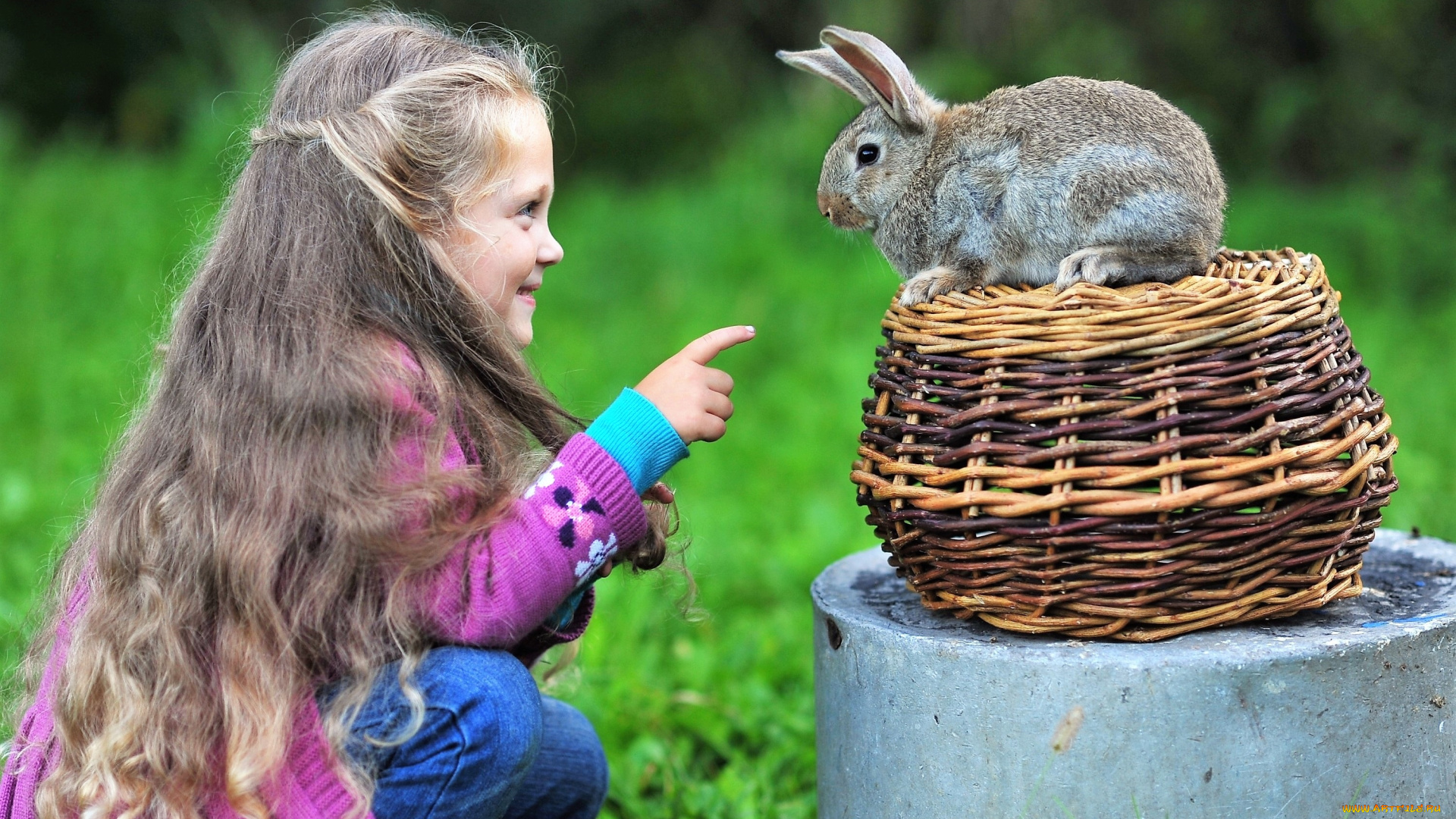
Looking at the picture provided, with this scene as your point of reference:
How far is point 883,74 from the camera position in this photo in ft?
6.81

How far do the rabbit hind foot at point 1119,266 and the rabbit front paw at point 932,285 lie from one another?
150mm

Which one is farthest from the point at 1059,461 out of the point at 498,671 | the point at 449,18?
the point at 449,18

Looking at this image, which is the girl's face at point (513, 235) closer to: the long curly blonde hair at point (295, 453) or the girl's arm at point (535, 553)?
the long curly blonde hair at point (295, 453)

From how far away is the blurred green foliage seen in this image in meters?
6.88

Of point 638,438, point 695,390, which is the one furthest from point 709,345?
point 638,438

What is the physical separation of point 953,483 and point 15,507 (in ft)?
9.53

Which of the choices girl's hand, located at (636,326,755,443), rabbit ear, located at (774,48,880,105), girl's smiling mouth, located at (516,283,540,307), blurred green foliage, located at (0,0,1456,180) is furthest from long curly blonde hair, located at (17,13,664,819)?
blurred green foliage, located at (0,0,1456,180)

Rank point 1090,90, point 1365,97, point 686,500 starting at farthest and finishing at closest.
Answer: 1. point 1365,97
2. point 686,500
3. point 1090,90

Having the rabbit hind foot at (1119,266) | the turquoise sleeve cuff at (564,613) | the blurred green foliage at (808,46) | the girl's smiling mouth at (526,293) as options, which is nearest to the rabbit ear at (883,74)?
the rabbit hind foot at (1119,266)

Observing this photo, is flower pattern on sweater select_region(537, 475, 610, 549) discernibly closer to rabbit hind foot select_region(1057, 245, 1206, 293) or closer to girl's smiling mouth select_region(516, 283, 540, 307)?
girl's smiling mouth select_region(516, 283, 540, 307)

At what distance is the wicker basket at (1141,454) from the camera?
1696mm

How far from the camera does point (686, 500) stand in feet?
13.3

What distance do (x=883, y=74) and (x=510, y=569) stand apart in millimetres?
967

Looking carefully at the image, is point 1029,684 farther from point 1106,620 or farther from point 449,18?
point 449,18
